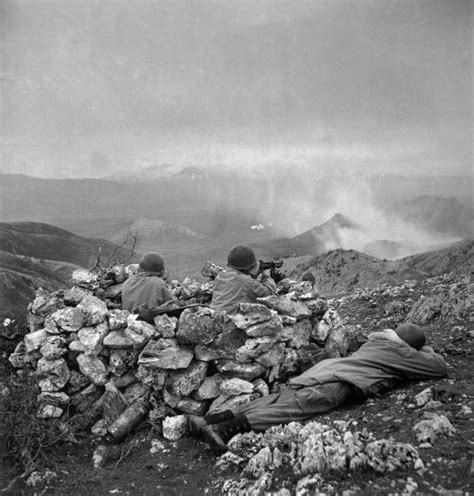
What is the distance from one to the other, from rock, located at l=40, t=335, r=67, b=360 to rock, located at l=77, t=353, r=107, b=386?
1.24ft

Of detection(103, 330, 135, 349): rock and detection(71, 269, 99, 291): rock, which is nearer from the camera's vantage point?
detection(103, 330, 135, 349): rock

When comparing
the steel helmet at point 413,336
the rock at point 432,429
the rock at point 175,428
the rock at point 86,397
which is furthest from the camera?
the rock at point 86,397

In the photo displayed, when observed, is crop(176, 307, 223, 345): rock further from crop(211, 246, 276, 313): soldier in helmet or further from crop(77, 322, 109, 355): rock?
crop(77, 322, 109, 355): rock

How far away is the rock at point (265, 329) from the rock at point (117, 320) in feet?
7.58

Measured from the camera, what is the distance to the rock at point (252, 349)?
7191mm

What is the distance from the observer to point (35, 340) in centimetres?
786

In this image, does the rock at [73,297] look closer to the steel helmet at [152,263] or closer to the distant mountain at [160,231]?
the steel helmet at [152,263]

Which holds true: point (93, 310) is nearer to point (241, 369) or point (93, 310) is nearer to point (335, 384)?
point (241, 369)

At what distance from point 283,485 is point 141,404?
3.33m

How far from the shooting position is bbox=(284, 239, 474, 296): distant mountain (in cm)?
2566

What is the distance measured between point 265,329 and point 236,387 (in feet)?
3.70

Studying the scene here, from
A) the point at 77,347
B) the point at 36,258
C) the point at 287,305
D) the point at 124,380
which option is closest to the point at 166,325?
the point at 124,380

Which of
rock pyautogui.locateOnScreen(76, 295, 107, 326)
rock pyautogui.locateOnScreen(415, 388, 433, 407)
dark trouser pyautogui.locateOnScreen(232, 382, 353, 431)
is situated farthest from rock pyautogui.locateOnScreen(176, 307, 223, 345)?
rock pyautogui.locateOnScreen(415, 388, 433, 407)

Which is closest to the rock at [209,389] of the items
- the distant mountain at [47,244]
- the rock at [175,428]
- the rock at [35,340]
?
the rock at [175,428]
